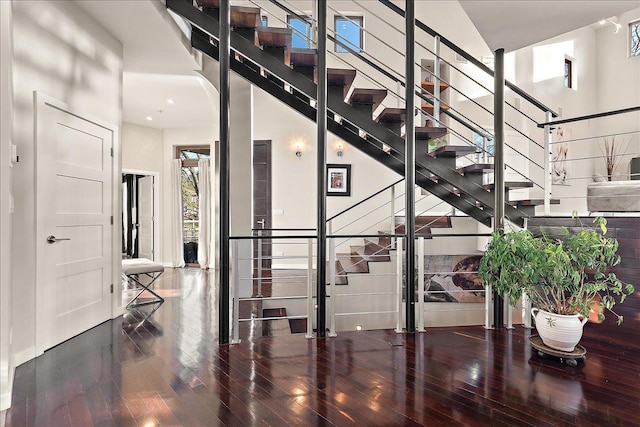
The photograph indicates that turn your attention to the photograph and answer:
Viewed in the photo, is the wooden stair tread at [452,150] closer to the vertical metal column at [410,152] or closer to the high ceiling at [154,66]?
the vertical metal column at [410,152]

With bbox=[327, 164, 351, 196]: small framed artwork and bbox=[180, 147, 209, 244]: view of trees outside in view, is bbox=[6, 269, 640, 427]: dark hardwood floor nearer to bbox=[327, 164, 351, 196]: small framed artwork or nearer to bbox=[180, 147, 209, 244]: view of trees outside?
bbox=[327, 164, 351, 196]: small framed artwork

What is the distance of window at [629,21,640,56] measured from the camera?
7984mm

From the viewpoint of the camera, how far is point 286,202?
6.75 metres

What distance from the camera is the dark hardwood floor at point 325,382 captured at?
1913 mm

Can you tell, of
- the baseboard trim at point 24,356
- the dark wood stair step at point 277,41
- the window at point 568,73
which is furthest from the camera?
the window at point 568,73

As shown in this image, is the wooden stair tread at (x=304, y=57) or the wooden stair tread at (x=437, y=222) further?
the wooden stair tread at (x=437, y=222)

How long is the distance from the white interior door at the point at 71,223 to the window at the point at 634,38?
10146mm

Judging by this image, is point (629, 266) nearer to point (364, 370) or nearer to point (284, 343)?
point (364, 370)

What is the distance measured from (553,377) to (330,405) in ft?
4.76

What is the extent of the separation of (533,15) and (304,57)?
2344 mm

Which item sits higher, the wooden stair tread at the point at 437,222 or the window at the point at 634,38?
→ the window at the point at 634,38

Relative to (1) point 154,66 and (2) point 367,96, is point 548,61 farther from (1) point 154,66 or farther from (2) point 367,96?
(1) point 154,66

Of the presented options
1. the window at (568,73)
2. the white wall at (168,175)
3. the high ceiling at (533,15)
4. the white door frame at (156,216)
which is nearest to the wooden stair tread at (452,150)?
the high ceiling at (533,15)

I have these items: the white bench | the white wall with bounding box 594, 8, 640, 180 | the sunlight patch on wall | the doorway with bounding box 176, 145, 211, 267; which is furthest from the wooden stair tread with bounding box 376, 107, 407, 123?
the white wall with bounding box 594, 8, 640, 180
